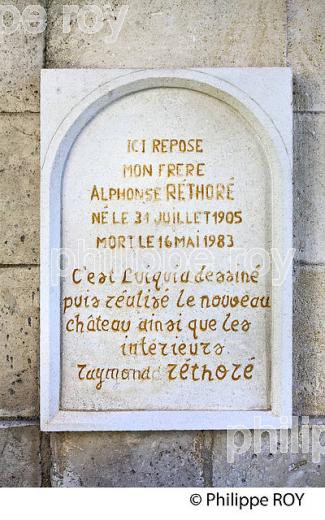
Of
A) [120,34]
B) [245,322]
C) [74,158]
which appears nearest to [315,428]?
[245,322]

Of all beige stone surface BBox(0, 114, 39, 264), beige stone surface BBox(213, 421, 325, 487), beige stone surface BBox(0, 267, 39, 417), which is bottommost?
beige stone surface BBox(213, 421, 325, 487)

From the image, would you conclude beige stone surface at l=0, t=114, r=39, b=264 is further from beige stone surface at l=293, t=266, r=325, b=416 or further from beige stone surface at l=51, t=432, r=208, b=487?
beige stone surface at l=293, t=266, r=325, b=416

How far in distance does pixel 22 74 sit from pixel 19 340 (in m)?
1.31

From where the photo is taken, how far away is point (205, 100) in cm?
254

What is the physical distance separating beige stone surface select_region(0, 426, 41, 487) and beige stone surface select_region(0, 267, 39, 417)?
0.09 meters

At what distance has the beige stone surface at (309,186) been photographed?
2.58 meters

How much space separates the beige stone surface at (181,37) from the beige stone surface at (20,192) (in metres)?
0.35

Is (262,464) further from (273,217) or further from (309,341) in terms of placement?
(273,217)

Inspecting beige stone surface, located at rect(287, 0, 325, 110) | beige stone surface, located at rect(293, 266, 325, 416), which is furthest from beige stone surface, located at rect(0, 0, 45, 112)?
beige stone surface, located at rect(293, 266, 325, 416)

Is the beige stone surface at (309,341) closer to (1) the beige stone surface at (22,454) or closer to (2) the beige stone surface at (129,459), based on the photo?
(2) the beige stone surface at (129,459)

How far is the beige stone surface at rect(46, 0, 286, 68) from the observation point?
2.56 metres

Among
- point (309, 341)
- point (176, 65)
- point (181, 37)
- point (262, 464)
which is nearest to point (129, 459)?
point (262, 464)
